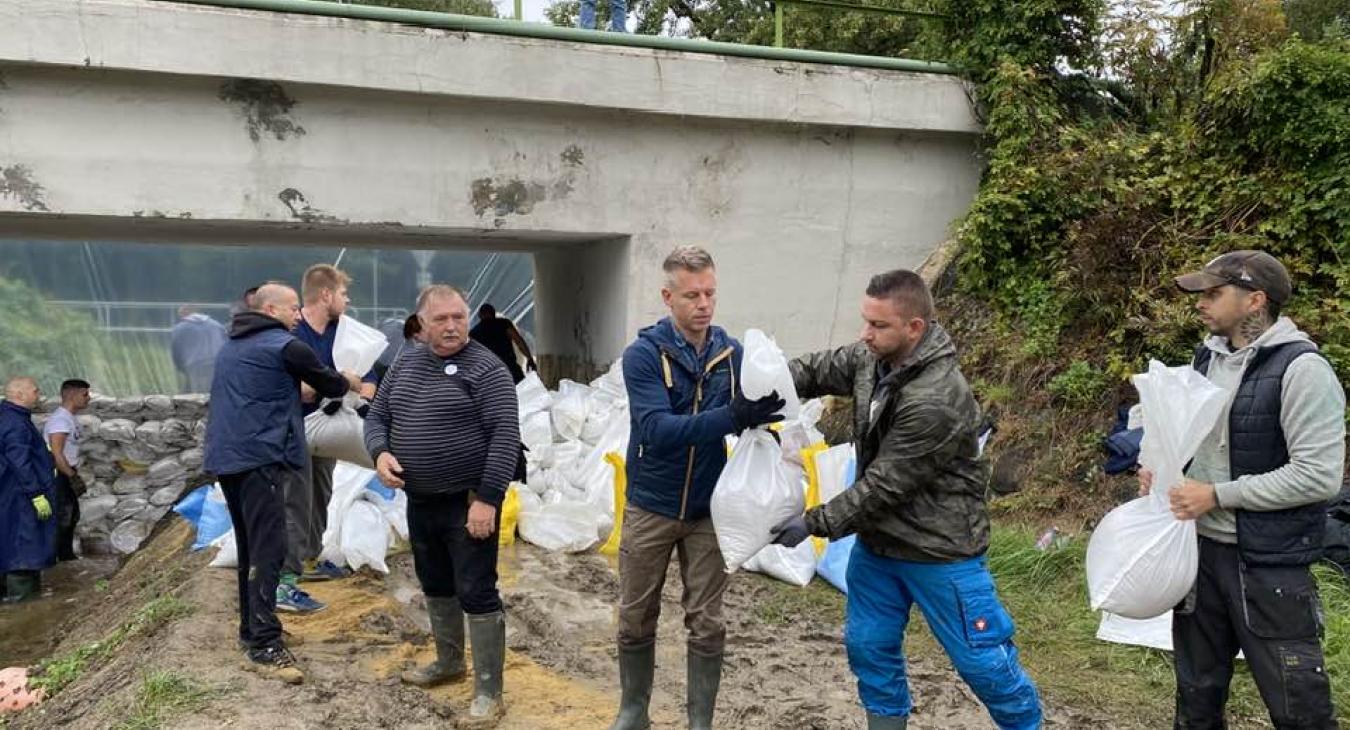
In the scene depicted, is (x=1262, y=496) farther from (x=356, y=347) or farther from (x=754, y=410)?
(x=356, y=347)

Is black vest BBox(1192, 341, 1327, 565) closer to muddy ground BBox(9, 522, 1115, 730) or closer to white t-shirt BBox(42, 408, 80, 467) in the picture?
muddy ground BBox(9, 522, 1115, 730)

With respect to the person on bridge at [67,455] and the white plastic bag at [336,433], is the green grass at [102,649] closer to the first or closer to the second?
the white plastic bag at [336,433]

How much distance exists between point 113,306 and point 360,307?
4141 millimetres

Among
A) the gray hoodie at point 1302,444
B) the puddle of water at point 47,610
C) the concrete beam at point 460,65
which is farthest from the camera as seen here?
the puddle of water at point 47,610

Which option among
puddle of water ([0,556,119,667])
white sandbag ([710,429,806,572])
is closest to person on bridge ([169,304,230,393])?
puddle of water ([0,556,119,667])

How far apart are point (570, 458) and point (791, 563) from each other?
2.10m

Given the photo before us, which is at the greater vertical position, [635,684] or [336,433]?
[336,433]

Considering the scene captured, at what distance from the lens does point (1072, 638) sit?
448 centimetres

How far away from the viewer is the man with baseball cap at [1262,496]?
263 centimetres

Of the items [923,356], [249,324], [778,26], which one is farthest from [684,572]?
[778,26]

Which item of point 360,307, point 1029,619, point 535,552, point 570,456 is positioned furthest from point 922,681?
point 360,307

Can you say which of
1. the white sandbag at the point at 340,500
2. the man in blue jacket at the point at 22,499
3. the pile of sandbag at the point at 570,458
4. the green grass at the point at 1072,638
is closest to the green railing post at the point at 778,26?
the pile of sandbag at the point at 570,458

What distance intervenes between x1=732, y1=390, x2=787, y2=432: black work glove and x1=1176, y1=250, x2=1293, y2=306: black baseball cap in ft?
4.36

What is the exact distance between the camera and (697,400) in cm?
318
